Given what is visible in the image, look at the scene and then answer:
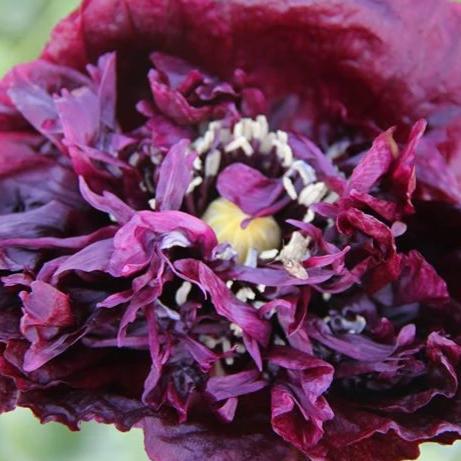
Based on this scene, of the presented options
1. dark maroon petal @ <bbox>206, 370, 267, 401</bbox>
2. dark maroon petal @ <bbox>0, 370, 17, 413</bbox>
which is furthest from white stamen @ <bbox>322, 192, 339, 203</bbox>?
dark maroon petal @ <bbox>0, 370, 17, 413</bbox>

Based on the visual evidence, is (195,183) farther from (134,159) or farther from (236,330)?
(236,330)

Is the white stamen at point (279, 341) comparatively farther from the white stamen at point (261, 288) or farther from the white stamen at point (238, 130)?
the white stamen at point (238, 130)

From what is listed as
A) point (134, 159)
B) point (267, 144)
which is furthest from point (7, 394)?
point (267, 144)

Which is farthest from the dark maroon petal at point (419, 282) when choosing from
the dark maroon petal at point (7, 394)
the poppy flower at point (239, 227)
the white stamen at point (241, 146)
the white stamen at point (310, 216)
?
the dark maroon petal at point (7, 394)

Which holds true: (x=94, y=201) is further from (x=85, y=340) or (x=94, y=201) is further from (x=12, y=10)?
(x=12, y=10)

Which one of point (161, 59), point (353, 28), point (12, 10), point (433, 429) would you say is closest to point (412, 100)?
point (353, 28)

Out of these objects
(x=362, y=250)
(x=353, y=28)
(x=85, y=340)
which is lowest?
(x=85, y=340)
